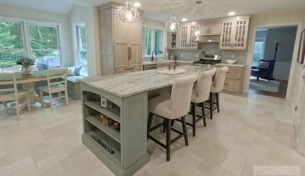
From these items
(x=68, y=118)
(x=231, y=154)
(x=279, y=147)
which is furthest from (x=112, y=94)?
(x=279, y=147)

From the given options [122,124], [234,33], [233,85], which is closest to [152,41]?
[234,33]

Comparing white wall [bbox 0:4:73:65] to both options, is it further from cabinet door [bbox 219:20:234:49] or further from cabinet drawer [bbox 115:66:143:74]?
cabinet door [bbox 219:20:234:49]

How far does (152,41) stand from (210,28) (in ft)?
7.20

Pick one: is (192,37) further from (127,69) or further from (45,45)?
(45,45)

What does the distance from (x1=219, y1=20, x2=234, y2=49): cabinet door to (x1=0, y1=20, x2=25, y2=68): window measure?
21.2 ft

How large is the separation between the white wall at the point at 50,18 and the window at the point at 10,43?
0.29 meters

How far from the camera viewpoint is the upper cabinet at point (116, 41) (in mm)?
4094

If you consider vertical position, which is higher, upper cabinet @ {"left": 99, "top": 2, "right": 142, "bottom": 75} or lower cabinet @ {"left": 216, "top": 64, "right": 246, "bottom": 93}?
upper cabinet @ {"left": 99, "top": 2, "right": 142, "bottom": 75}

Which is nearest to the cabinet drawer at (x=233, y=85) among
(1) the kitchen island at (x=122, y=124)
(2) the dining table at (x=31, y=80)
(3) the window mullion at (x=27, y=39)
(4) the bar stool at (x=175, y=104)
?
(4) the bar stool at (x=175, y=104)

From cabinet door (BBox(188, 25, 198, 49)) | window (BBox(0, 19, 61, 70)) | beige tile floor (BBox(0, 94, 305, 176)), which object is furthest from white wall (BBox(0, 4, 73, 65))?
cabinet door (BBox(188, 25, 198, 49))

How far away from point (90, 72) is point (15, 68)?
7.15 ft

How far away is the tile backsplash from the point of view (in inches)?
216

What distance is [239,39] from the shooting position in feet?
17.1

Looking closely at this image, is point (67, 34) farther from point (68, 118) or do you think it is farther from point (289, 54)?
point (289, 54)
